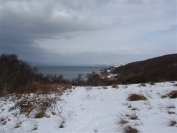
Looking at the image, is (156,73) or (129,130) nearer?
(129,130)

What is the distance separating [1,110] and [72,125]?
3.68m

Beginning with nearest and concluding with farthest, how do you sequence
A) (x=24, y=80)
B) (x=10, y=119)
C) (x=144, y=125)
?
1. (x=144, y=125)
2. (x=10, y=119)
3. (x=24, y=80)

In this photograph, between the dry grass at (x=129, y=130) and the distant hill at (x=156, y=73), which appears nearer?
the dry grass at (x=129, y=130)

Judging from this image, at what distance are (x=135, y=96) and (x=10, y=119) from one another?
5.42m

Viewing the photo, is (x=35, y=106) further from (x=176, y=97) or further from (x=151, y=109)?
(x=176, y=97)

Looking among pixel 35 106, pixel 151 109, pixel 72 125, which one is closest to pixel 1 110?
pixel 35 106

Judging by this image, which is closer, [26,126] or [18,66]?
[26,126]

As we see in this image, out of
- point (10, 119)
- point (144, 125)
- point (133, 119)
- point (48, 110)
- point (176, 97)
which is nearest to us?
point (144, 125)

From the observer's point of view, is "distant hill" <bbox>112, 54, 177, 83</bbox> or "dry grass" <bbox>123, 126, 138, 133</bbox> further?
"distant hill" <bbox>112, 54, 177, 83</bbox>

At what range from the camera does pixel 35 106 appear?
718cm

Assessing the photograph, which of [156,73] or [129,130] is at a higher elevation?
[156,73]

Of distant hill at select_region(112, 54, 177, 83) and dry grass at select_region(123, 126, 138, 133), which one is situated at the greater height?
distant hill at select_region(112, 54, 177, 83)

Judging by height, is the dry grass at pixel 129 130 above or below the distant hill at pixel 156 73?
below

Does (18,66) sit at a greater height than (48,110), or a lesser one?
greater
